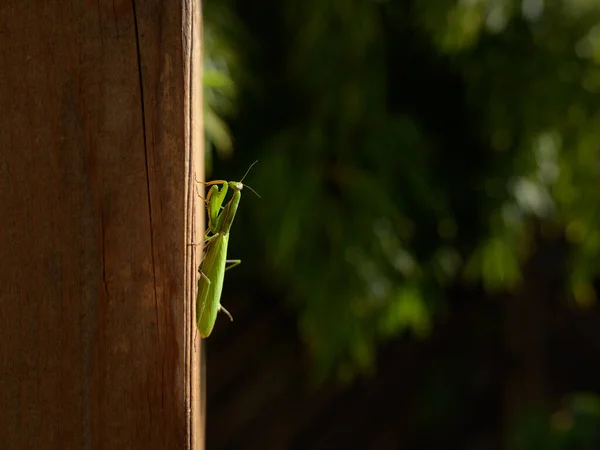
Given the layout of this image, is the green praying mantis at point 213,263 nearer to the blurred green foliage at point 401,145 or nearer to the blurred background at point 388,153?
the blurred background at point 388,153

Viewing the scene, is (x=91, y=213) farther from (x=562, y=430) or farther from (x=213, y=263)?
(x=562, y=430)

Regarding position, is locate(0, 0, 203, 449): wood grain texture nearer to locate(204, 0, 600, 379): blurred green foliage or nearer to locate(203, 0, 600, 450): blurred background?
locate(203, 0, 600, 450): blurred background

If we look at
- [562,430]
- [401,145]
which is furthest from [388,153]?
[562,430]

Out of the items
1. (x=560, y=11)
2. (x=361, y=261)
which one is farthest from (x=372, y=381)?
(x=560, y=11)

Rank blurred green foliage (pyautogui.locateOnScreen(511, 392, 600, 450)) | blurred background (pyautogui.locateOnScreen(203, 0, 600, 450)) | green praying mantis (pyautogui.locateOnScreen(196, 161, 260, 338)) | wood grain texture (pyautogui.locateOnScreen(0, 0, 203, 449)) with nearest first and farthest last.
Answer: wood grain texture (pyautogui.locateOnScreen(0, 0, 203, 449))
green praying mantis (pyautogui.locateOnScreen(196, 161, 260, 338))
blurred background (pyautogui.locateOnScreen(203, 0, 600, 450))
blurred green foliage (pyautogui.locateOnScreen(511, 392, 600, 450))

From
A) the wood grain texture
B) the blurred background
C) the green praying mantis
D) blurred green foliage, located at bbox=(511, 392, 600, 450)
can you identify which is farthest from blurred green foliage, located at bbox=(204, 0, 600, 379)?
the wood grain texture

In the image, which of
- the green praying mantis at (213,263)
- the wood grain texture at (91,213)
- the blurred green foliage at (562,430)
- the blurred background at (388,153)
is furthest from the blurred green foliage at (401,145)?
the wood grain texture at (91,213)
